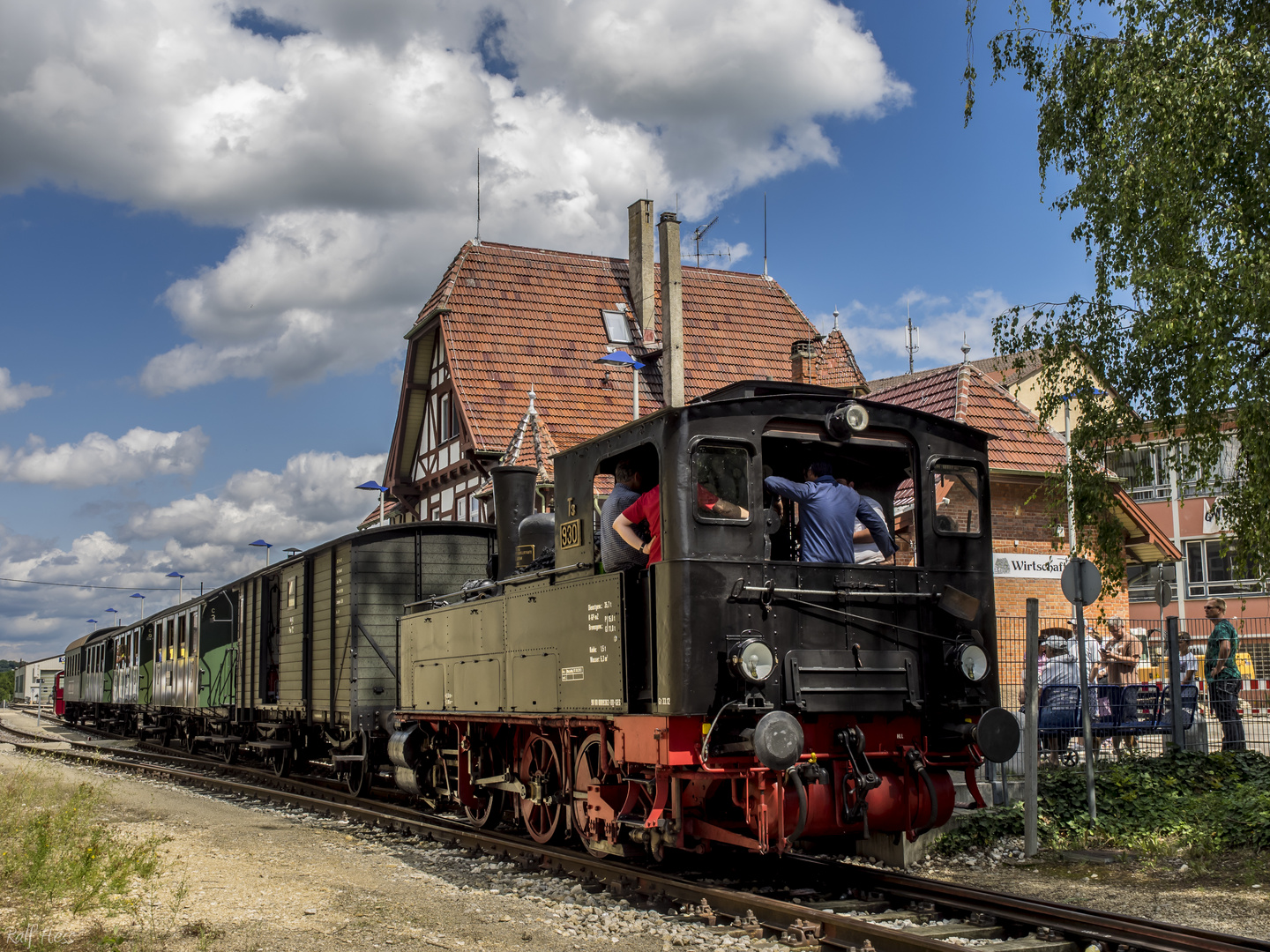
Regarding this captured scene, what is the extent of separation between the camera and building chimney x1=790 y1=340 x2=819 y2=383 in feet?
91.5

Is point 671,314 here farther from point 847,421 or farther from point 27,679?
point 27,679

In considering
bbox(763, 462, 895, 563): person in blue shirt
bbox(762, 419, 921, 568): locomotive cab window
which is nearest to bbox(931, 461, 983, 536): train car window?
bbox(762, 419, 921, 568): locomotive cab window

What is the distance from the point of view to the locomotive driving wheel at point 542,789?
9297 millimetres

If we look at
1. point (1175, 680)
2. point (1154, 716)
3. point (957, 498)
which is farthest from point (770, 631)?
point (1154, 716)

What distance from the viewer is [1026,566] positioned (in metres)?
18.6

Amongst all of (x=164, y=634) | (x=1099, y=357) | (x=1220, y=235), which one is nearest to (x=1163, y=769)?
(x=1099, y=357)

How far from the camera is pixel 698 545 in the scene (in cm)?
727

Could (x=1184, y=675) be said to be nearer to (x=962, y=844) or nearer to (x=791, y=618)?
(x=962, y=844)

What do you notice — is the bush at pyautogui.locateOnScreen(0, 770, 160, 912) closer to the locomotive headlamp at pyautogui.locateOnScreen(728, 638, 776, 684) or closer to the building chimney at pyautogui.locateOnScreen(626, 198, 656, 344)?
the locomotive headlamp at pyautogui.locateOnScreen(728, 638, 776, 684)

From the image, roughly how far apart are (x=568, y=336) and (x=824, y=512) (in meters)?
22.1

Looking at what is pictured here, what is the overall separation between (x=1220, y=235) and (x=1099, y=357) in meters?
1.58

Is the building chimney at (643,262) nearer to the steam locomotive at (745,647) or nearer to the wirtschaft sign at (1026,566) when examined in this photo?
the wirtschaft sign at (1026,566)

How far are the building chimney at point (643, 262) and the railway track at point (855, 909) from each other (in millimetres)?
21996

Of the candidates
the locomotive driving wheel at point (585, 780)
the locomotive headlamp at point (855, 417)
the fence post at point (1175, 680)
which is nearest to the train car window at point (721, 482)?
the locomotive headlamp at point (855, 417)
